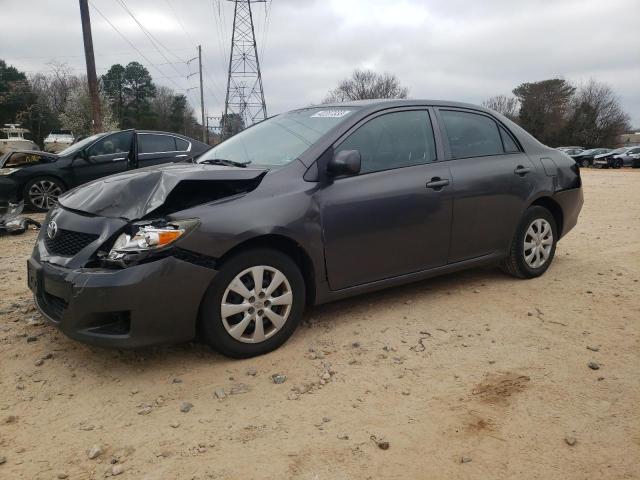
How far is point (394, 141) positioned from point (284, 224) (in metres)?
1.25

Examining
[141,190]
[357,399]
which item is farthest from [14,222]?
[357,399]

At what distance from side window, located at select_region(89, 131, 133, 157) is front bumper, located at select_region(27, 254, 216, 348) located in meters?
6.74

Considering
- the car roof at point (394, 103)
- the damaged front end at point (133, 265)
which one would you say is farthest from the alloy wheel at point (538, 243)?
the damaged front end at point (133, 265)

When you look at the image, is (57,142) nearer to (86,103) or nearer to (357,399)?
(86,103)

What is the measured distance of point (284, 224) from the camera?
323cm

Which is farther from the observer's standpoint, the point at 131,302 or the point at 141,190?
the point at 141,190

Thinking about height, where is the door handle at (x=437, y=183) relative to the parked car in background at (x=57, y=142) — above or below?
below

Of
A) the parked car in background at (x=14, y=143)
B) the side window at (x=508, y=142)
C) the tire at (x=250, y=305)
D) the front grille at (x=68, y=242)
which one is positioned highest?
the parked car in background at (x=14, y=143)

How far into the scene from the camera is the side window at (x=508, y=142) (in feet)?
15.2

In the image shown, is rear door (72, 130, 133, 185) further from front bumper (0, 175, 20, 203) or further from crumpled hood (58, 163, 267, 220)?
crumpled hood (58, 163, 267, 220)

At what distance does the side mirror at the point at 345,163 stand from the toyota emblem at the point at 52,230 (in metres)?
1.79

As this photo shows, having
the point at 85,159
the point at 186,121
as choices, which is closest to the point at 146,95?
the point at 186,121

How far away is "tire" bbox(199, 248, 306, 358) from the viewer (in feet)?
9.98

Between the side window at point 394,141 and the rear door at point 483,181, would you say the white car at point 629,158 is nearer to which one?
the rear door at point 483,181
